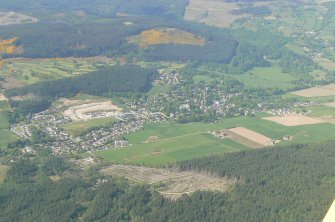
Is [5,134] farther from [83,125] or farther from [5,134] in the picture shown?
[83,125]

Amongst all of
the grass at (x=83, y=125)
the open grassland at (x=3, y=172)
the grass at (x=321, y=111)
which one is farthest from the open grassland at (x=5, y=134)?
the grass at (x=321, y=111)

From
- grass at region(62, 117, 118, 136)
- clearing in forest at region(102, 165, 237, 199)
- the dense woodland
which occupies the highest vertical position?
the dense woodland

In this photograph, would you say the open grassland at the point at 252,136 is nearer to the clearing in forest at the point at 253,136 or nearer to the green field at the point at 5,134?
the clearing in forest at the point at 253,136

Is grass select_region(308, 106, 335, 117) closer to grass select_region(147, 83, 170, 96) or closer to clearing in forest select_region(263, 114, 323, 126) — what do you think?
clearing in forest select_region(263, 114, 323, 126)

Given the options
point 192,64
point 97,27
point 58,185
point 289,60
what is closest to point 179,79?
point 192,64

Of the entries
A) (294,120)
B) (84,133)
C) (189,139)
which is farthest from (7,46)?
(294,120)

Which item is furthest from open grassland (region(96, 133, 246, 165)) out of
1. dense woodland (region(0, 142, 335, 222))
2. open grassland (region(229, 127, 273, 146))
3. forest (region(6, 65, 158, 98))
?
forest (region(6, 65, 158, 98))
